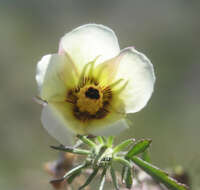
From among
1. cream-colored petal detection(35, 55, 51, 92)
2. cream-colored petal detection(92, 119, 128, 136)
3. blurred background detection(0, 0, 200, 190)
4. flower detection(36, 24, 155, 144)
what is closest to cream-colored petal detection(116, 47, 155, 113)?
flower detection(36, 24, 155, 144)

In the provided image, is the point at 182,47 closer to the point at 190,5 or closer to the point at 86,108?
the point at 190,5

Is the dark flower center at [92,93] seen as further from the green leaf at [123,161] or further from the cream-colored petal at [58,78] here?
the green leaf at [123,161]

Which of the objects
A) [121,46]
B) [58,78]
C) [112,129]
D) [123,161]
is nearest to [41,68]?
[58,78]

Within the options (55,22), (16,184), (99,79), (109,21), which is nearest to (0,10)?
(55,22)

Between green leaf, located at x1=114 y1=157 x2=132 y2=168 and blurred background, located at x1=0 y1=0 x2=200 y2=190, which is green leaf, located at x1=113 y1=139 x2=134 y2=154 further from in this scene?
blurred background, located at x1=0 y1=0 x2=200 y2=190

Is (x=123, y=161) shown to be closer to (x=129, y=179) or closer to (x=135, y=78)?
(x=129, y=179)
